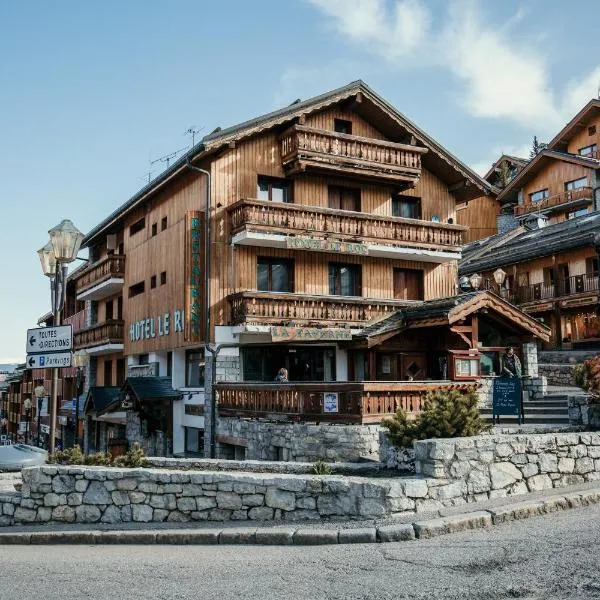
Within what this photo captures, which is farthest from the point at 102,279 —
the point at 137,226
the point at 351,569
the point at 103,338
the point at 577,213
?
the point at 577,213

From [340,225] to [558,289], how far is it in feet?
65.9

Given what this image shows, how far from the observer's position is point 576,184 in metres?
51.1

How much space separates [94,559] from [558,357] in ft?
90.9

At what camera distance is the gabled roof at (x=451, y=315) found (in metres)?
21.2

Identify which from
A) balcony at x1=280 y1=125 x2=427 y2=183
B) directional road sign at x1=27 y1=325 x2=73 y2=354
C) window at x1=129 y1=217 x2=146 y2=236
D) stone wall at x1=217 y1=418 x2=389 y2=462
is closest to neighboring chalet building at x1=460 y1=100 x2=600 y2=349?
→ balcony at x1=280 y1=125 x2=427 y2=183

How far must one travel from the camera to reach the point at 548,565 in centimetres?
749

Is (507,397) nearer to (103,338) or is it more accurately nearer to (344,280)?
(344,280)

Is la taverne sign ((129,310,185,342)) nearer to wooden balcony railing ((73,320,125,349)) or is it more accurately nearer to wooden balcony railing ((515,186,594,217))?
wooden balcony railing ((73,320,125,349))

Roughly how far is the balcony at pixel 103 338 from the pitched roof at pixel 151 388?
6.10 metres

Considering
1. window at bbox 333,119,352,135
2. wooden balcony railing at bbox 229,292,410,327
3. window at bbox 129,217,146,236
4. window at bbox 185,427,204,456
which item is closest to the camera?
wooden balcony railing at bbox 229,292,410,327

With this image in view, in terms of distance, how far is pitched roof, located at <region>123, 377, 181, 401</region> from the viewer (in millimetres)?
24784

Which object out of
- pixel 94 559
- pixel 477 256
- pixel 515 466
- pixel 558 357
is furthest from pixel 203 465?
pixel 477 256

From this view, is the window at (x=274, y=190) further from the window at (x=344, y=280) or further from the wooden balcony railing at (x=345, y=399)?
the wooden balcony railing at (x=345, y=399)

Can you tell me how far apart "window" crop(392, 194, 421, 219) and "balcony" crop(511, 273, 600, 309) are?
14253mm
